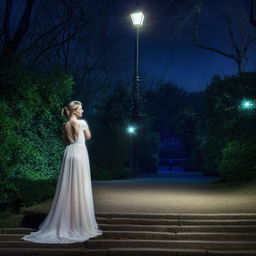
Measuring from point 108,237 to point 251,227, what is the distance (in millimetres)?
2968

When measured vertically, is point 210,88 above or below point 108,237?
above

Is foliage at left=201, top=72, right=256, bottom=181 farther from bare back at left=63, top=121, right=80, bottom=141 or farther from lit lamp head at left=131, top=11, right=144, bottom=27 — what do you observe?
bare back at left=63, top=121, right=80, bottom=141

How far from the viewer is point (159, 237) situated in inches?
291

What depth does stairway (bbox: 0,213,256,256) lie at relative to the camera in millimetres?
6527

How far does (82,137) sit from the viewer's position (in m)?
7.40

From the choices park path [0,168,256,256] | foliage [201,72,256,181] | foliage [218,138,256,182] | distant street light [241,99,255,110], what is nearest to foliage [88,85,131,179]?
foliage [201,72,256,181]

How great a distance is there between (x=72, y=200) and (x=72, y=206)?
4.5 inches

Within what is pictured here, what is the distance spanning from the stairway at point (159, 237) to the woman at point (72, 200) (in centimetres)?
20

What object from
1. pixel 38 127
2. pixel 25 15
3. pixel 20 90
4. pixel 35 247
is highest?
pixel 25 15

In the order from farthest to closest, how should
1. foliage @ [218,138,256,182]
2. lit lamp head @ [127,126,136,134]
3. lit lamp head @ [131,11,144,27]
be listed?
lit lamp head @ [127,126,136,134], foliage @ [218,138,256,182], lit lamp head @ [131,11,144,27]

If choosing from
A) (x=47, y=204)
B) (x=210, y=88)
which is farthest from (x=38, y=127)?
(x=210, y=88)

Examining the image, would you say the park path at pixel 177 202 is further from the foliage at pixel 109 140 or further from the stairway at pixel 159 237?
the foliage at pixel 109 140

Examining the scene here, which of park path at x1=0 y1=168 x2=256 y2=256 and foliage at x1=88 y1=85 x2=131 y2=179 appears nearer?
park path at x1=0 y1=168 x2=256 y2=256

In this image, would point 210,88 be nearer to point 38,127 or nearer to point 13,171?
point 38,127
